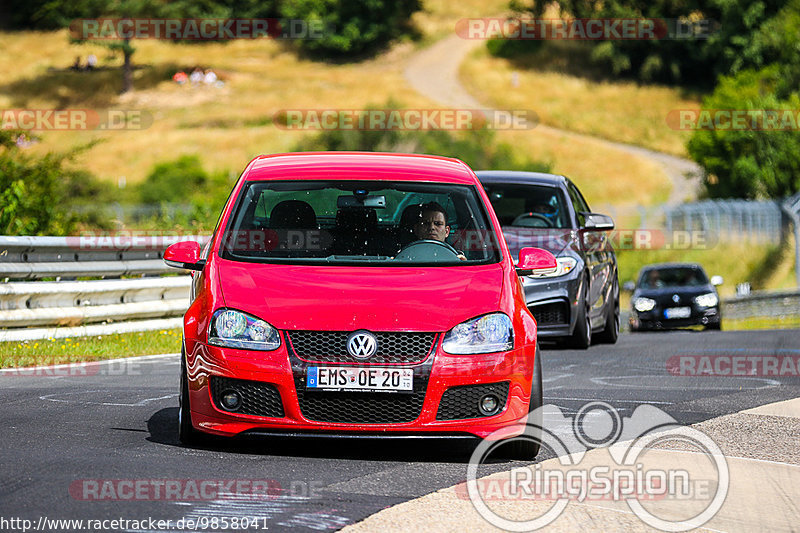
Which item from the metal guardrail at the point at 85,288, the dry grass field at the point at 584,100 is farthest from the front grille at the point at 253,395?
the dry grass field at the point at 584,100

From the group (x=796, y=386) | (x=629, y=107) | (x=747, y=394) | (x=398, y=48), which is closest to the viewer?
(x=747, y=394)

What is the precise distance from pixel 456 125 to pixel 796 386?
66746 millimetres

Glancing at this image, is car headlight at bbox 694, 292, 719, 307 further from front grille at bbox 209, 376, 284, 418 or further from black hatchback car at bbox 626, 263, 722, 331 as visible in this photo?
front grille at bbox 209, 376, 284, 418

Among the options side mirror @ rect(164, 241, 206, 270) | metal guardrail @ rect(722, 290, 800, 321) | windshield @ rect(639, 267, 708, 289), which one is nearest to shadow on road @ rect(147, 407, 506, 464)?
side mirror @ rect(164, 241, 206, 270)

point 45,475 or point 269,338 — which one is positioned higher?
point 269,338

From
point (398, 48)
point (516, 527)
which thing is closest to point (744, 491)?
point (516, 527)

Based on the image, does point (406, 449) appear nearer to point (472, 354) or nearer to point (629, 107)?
point (472, 354)

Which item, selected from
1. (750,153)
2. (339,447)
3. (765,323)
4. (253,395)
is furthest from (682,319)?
(750,153)

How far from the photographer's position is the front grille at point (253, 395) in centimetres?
678

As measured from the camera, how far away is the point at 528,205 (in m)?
14.5

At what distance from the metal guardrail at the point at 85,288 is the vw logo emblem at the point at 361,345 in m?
6.67

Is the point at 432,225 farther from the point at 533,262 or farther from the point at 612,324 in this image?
the point at 612,324

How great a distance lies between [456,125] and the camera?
77.2 meters

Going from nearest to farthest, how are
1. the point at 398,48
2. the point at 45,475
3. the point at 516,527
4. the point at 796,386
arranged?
the point at 516,527 < the point at 45,475 < the point at 796,386 < the point at 398,48
